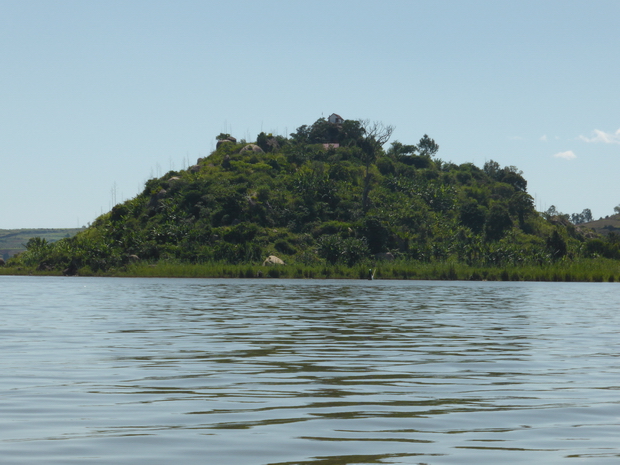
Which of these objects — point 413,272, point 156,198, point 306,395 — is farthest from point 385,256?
point 306,395

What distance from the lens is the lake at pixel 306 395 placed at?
22.8 feet

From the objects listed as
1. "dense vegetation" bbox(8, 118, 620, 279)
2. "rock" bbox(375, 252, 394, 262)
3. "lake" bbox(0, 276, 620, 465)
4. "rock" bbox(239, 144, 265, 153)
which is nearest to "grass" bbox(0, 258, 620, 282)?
"dense vegetation" bbox(8, 118, 620, 279)

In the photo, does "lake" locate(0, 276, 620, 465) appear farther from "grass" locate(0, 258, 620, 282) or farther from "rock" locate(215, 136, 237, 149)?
"rock" locate(215, 136, 237, 149)

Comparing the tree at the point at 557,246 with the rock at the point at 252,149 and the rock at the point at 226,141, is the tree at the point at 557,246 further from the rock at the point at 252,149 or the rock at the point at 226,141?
the rock at the point at 226,141

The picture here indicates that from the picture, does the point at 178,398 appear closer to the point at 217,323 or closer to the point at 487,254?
the point at 217,323

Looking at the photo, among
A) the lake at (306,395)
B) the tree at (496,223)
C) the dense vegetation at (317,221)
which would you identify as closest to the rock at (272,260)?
the dense vegetation at (317,221)

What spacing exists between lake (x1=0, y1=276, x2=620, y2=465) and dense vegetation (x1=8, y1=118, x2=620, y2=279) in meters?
65.8

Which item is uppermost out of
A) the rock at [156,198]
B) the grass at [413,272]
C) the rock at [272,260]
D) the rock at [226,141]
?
the rock at [226,141]

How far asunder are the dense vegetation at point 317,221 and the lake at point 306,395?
6578cm

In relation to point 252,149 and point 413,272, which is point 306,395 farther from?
point 252,149

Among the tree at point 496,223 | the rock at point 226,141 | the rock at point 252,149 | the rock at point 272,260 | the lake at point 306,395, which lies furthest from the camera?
the rock at point 226,141

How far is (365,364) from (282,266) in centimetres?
7193

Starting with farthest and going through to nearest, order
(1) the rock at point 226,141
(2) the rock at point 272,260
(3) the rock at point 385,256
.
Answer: (1) the rock at point 226,141, (3) the rock at point 385,256, (2) the rock at point 272,260

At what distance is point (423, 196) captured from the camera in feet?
434
